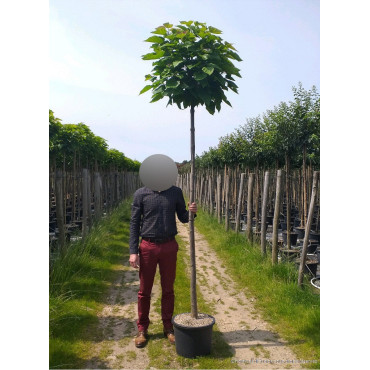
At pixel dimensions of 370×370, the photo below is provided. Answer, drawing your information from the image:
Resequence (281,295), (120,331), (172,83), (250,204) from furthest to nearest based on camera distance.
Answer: (250,204), (281,295), (120,331), (172,83)

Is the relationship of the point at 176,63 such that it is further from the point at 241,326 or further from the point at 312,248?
the point at 312,248

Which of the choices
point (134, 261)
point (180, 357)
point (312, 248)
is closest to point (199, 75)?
point (134, 261)

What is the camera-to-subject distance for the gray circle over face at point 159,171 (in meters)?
3.51

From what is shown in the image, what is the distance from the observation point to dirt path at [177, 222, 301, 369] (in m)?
3.51

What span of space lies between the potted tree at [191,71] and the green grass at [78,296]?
110 cm

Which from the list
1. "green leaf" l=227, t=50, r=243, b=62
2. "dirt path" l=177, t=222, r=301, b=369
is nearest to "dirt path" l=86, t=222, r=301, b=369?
"dirt path" l=177, t=222, r=301, b=369

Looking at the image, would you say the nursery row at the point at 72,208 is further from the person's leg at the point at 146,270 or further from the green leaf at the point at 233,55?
the green leaf at the point at 233,55

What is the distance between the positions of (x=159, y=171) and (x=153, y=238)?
0.73 meters

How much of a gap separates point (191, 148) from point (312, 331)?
248cm

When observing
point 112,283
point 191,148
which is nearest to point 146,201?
point 191,148

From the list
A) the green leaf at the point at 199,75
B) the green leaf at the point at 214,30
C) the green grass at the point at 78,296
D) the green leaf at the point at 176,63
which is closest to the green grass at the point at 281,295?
the green grass at the point at 78,296

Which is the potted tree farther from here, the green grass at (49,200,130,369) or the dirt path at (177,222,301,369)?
the green grass at (49,200,130,369)

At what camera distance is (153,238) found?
369 centimetres

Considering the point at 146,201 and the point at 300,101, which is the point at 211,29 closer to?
the point at 146,201
